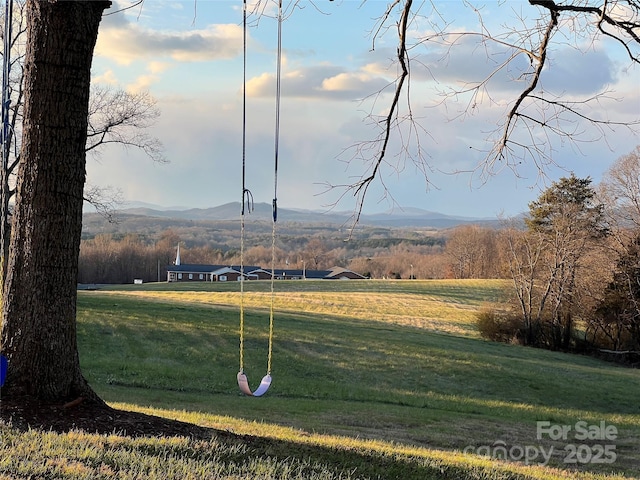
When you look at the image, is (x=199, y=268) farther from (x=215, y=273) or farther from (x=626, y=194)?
(x=626, y=194)

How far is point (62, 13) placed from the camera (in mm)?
5434

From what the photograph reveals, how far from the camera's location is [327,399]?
13.7 metres

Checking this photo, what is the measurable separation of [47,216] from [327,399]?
31.2 ft

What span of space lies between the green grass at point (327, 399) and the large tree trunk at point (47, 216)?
0.81 meters

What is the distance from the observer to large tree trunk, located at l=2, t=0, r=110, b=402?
5.32m

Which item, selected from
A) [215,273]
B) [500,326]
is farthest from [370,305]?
[215,273]

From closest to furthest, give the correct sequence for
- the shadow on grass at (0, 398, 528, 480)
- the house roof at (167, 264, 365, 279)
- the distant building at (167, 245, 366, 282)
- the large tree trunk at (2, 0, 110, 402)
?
1. the shadow on grass at (0, 398, 528, 480)
2. the large tree trunk at (2, 0, 110, 402)
3. the distant building at (167, 245, 366, 282)
4. the house roof at (167, 264, 365, 279)

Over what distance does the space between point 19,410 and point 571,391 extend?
56.6 feet

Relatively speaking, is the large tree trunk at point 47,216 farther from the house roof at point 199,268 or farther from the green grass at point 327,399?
the house roof at point 199,268

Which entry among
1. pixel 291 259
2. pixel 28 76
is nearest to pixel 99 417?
pixel 28 76

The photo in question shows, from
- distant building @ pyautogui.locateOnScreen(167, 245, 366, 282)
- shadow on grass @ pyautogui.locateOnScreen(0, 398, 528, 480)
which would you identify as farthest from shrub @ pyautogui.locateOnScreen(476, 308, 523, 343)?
distant building @ pyautogui.locateOnScreen(167, 245, 366, 282)

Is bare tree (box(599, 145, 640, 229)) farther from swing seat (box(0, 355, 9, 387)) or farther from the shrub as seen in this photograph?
swing seat (box(0, 355, 9, 387))

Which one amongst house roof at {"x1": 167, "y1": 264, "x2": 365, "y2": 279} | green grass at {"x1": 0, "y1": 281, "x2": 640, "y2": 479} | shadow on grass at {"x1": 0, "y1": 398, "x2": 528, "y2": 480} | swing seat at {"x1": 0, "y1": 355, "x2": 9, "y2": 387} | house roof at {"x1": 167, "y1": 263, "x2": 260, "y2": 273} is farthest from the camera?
house roof at {"x1": 167, "y1": 263, "x2": 260, "y2": 273}

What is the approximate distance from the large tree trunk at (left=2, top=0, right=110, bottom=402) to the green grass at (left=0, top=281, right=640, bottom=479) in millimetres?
806
